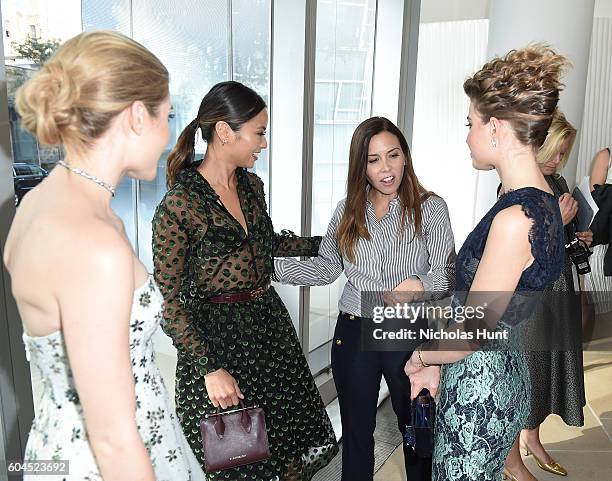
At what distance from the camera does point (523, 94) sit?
1.48 m

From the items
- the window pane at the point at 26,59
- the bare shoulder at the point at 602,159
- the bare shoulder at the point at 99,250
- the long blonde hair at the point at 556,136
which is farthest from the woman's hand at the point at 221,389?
the bare shoulder at the point at 602,159

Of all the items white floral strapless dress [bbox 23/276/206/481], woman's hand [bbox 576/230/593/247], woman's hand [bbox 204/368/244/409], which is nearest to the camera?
white floral strapless dress [bbox 23/276/206/481]

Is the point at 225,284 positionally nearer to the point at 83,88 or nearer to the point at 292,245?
the point at 292,245

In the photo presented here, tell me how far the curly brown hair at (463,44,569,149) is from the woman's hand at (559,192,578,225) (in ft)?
4.07

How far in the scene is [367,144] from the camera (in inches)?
86.3

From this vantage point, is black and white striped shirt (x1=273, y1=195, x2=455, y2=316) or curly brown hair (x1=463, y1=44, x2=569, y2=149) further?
black and white striped shirt (x1=273, y1=195, x2=455, y2=316)

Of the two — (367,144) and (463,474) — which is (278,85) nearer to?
(367,144)

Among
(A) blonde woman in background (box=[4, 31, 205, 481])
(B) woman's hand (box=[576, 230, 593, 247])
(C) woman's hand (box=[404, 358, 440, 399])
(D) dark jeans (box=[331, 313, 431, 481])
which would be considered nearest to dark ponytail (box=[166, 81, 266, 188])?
(A) blonde woman in background (box=[4, 31, 205, 481])

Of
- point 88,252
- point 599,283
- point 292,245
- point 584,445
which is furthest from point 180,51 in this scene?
point 599,283

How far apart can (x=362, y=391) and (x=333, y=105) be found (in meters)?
1.73

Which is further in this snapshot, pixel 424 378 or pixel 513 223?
pixel 424 378

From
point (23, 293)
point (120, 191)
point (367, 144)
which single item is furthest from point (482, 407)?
point (120, 191)

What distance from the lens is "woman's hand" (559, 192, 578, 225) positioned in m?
2.63

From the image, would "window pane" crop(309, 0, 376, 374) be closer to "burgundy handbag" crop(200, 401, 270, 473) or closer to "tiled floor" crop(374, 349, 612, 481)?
"tiled floor" crop(374, 349, 612, 481)
